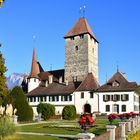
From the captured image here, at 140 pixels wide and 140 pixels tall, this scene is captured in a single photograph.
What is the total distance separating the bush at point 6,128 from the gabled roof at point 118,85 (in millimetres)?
44294

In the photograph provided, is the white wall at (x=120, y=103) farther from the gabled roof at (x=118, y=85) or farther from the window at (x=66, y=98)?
the window at (x=66, y=98)

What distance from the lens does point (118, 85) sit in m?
62.1

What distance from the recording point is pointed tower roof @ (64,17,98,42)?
7693 cm

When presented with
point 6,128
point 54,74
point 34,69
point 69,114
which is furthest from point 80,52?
point 6,128

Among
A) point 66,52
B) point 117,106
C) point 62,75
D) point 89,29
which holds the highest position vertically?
point 89,29

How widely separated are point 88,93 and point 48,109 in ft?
51.6

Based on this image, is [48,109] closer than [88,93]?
Yes

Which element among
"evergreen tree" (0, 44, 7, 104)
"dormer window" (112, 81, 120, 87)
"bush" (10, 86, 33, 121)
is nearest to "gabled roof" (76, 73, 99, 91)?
"dormer window" (112, 81, 120, 87)

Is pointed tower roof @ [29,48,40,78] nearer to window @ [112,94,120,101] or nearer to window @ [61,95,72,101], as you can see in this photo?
window @ [61,95,72,101]

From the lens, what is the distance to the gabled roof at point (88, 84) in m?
64.6

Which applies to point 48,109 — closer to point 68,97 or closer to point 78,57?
point 68,97

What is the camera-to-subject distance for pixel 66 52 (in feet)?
256

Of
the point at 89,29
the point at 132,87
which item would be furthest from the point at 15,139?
the point at 89,29

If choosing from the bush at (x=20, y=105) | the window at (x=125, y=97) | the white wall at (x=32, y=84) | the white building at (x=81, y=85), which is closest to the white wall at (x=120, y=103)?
the white building at (x=81, y=85)
